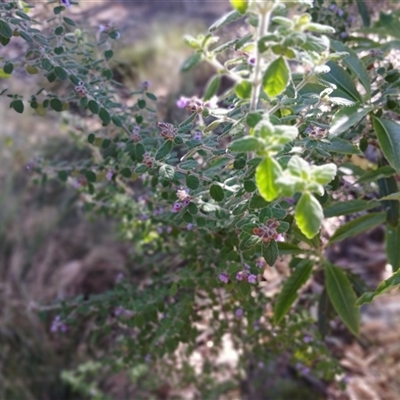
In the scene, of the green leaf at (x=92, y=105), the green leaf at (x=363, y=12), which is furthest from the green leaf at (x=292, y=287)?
the green leaf at (x=363, y=12)

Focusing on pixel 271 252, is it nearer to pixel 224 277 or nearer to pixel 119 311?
pixel 224 277

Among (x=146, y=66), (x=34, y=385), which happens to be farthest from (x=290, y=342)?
(x=146, y=66)

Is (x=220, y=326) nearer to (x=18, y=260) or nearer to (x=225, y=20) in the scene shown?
(x=225, y=20)

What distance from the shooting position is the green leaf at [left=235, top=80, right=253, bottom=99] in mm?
751

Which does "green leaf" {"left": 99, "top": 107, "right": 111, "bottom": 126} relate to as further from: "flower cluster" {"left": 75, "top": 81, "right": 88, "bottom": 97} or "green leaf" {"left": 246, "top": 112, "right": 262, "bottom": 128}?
"green leaf" {"left": 246, "top": 112, "right": 262, "bottom": 128}

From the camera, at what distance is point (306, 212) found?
0.68 meters

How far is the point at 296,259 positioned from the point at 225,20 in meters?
0.64

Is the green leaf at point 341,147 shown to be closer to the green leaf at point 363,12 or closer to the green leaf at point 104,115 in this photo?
the green leaf at point 104,115

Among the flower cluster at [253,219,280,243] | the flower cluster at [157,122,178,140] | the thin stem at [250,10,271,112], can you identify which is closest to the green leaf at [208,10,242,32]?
the thin stem at [250,10,271,112]

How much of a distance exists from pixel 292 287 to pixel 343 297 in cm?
12

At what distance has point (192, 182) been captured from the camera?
1011 mm

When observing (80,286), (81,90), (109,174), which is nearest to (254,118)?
(81,90)

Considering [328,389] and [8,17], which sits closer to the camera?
Answer: [8,17]

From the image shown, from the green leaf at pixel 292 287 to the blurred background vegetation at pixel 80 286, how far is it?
55 centimetres
